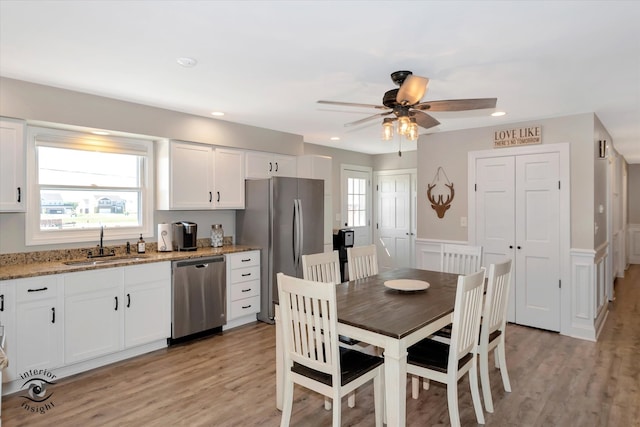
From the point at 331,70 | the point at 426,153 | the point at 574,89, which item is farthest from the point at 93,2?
the point at 426,153

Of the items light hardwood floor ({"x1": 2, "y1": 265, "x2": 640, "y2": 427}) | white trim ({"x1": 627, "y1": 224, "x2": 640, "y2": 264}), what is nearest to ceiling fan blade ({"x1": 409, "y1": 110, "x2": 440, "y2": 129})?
light hardwood floor ({"x1": 2, "y1": 265, "x2": 640, "y2": 427})

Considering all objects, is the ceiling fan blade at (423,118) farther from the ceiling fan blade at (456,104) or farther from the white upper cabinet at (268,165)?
the white upper cabinet at (268,165)

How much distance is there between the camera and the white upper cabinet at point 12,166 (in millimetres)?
2955

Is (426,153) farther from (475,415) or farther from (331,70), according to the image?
(475,415)

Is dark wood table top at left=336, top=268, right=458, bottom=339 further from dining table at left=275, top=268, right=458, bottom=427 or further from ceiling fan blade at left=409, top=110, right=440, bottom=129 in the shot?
ceiling fan blade at left=409, top=110, right=440, bottom=129

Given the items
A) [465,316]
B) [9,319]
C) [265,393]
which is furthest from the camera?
[265,393]

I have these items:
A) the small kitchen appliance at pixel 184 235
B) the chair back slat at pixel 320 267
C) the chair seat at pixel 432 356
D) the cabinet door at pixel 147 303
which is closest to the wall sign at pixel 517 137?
the chair back slat at pixel 320 267

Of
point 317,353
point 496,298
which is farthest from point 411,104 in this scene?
point 317,353

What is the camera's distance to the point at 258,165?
15.9 ft

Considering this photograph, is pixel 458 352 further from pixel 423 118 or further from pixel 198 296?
pixel 198 296

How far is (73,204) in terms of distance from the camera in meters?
3.69

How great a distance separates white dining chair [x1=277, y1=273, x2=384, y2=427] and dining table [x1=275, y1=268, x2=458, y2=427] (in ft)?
0.51

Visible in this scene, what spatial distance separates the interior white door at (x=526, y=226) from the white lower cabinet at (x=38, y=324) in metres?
4.40

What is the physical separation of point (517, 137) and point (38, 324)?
4965 mm
